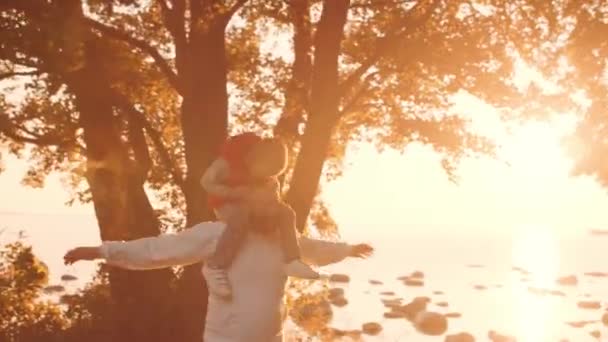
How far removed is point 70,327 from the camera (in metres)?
18.6

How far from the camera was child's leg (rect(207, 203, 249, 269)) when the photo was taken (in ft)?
20.7

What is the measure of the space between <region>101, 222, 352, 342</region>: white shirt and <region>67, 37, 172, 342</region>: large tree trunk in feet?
40.2

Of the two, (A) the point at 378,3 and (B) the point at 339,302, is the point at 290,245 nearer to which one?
(A) the point at 378,3

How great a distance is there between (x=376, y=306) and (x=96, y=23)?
37.2 m

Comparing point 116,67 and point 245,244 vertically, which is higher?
point 116,67

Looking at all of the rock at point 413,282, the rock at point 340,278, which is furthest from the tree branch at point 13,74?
the rock at point 413,282

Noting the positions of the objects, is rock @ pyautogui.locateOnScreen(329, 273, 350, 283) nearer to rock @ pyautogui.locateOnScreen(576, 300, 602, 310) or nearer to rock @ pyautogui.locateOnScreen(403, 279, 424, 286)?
rock @ pyautogui.locateOnScreen(403, 279, 424, 286)

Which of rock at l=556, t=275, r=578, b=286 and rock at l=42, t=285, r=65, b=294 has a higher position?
rock at l=556, t=275, r=578, b=286

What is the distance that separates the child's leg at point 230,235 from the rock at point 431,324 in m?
36.2

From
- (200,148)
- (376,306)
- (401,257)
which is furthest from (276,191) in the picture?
(401,257)

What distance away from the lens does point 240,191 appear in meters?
6.38

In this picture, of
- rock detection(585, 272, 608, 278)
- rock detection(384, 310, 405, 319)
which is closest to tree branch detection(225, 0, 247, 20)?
rock detection(384, 310, 405, 319)

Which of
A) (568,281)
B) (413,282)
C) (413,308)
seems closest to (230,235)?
(413,308)

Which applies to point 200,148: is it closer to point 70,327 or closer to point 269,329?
point 70,327
